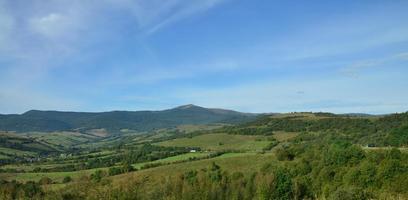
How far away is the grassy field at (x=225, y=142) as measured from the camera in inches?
5950

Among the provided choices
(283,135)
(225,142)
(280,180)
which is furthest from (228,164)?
(283,135)

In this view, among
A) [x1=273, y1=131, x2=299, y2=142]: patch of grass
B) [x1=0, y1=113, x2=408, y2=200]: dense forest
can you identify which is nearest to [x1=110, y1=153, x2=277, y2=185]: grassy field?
[x1=0, y1=113, x2=408, y2=200]: dense forest

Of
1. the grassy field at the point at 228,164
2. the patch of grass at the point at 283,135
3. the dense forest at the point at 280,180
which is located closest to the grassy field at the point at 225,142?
the patch of grass at the point at 283,135

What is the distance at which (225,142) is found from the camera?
568ft

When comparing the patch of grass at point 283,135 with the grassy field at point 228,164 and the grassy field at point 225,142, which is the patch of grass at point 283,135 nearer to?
the grassy field at point 225,142

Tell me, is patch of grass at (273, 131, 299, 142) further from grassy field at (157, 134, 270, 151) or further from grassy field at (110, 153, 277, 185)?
grassy field at (110, 153, 277, 185)

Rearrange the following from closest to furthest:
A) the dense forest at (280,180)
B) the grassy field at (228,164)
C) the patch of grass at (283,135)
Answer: the dense forest at (280,180) < the grassy field at (228,164) < the patch of grass at (283,135)

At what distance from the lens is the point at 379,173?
204ft

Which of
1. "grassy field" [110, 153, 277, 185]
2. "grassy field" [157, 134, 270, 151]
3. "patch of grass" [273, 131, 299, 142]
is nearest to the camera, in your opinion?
"grassy field" [110, 153, 277, 185]

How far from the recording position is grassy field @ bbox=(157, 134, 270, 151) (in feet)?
496

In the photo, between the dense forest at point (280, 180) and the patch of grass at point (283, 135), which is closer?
the dense forest at point (280, 180)

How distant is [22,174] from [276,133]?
319 feet

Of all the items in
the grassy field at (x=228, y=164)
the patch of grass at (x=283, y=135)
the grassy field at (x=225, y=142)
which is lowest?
the grassy field at (x=228, y=164)

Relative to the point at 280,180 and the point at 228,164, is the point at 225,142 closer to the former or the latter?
the point at 228,164
